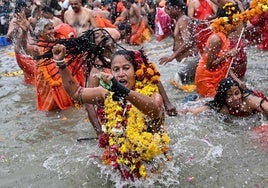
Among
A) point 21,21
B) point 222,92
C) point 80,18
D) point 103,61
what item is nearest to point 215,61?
point 222,92

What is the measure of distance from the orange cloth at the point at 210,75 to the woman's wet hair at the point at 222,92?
0.67 metres

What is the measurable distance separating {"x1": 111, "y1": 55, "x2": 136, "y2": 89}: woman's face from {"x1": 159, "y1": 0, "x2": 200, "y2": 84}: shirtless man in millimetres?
2633

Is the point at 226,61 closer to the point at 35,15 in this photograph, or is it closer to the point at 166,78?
the point at 166,78

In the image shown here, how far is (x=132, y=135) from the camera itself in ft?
12.2

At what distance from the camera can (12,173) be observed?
14.9 ft

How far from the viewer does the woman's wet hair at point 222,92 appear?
16.8ft

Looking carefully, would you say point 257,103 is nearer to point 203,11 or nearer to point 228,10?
point 228,10

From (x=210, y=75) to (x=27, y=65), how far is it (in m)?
3.29

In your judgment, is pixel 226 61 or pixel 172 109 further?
pixel 226 61

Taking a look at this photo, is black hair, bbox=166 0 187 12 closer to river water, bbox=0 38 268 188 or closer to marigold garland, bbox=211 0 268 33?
marigold garland, bbox=211 0 268 33

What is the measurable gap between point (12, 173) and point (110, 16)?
10066 millimetres

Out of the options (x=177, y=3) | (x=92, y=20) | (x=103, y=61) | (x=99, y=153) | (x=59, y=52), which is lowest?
(x=99, y=153)

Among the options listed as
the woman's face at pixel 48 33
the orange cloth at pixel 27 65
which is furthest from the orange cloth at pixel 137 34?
the woman's face at pixel 48 33

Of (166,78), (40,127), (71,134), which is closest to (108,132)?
(71,134)
